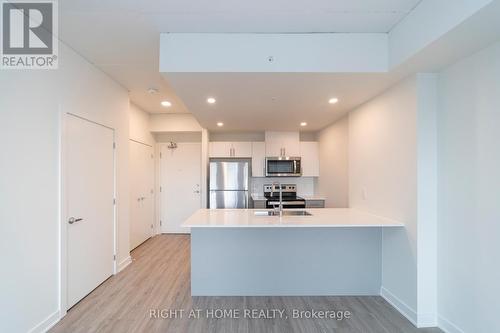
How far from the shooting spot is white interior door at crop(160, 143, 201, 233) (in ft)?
18.4

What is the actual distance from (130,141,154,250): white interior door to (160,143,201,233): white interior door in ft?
1.01

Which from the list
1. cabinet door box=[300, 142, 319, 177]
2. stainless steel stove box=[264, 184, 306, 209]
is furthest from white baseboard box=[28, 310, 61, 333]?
cabinet door box=[300, 142, 319, 177]

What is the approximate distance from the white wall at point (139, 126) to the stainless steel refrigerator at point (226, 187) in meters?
1.47

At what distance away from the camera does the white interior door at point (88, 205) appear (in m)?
2.62

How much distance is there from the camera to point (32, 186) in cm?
211

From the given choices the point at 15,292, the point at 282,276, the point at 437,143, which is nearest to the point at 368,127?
the point at 437,143

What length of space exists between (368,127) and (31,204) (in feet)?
11.8

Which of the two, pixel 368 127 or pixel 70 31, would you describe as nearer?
pixel 70 31

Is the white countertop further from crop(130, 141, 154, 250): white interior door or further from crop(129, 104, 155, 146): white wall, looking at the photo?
crop(129, 104, 155, 146): white wall

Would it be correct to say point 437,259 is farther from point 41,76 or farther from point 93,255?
point 41,76

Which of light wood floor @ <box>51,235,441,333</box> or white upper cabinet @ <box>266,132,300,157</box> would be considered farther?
white upper cabinet @ <box>266,132,300,157</box>

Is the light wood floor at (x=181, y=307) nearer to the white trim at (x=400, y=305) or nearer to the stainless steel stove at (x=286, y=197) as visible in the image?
the white trim at (x=400, y=305)

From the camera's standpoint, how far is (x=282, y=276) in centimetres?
291

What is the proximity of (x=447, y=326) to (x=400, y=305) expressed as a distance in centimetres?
39
